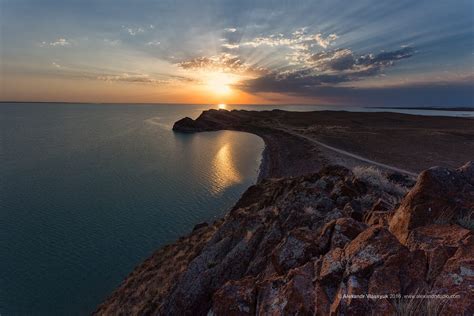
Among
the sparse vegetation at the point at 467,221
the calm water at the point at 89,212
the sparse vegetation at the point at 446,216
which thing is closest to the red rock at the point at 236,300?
the sparse vegetation at the point at 446,216

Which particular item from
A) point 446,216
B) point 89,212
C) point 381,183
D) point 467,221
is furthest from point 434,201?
point 89,212

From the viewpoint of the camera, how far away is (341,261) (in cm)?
779

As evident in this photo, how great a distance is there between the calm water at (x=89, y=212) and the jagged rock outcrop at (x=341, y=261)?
30.6ft

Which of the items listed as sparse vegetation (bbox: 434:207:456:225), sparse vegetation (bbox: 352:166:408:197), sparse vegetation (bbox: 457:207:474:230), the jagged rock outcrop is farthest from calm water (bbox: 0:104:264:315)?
sparse vegetation (bbox: 457:207:474:230)

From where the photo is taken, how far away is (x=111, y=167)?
5503 centimetres

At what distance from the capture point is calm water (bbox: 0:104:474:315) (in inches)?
851

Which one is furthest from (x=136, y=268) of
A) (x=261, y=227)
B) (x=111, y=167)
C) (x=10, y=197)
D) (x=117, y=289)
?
(x=111, y=167)

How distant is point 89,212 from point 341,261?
3433 cm

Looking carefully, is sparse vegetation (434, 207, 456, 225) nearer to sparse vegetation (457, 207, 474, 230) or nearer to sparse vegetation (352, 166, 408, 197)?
sparse vegetation (457, 207, 474, 230)

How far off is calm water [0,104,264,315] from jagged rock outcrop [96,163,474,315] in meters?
9.05

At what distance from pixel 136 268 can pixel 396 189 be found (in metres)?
21.9

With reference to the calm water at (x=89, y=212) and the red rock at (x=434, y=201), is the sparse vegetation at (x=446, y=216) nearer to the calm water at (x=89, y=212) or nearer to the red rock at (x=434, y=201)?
the red rock at (x=434, y=201)

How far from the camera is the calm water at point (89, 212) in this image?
70.9 ft

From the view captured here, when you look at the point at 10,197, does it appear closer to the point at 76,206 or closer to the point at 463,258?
the point at 76,206
